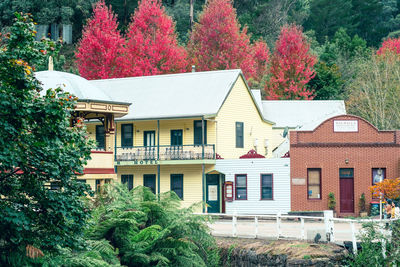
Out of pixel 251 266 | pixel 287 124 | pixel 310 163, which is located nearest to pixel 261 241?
pixel 251 266

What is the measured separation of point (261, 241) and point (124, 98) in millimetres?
22521

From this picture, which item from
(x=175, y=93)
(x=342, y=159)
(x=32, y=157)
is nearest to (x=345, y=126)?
(x=342, y=159)

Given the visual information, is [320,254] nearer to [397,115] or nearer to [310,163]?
[310,163]

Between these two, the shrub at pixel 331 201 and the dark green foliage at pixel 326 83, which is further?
the dark green foliage at pixel 326 83

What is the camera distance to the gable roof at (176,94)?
140 ft

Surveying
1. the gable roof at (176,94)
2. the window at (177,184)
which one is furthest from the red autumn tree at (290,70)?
the window at (177,184)

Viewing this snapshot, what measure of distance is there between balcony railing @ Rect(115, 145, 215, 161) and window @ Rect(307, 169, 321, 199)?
5842 millimetres

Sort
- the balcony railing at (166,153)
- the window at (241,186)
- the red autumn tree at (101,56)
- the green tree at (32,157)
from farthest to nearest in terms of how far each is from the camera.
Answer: the red autumn tree at (101,56), the balcony railing at (166,153), the window at (241,186), the green tree at (32,157)

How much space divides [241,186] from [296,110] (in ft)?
45.1

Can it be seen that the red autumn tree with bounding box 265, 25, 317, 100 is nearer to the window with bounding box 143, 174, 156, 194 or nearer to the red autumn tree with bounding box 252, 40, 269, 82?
the red autumn tree with bounding box 252, 40, 269, 82

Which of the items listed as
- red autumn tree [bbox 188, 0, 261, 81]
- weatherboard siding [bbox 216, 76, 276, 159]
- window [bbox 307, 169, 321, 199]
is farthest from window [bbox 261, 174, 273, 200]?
red autumn tree [bbox 188, 0, 261, 81]

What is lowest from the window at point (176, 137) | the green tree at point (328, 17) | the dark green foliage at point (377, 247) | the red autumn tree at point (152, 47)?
the dark green foliage at point (377, 247)

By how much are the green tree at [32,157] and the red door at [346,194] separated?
79.5ft

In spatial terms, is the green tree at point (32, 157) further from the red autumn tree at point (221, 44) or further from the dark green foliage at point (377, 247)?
the red autumn tree at point (221, 44)
